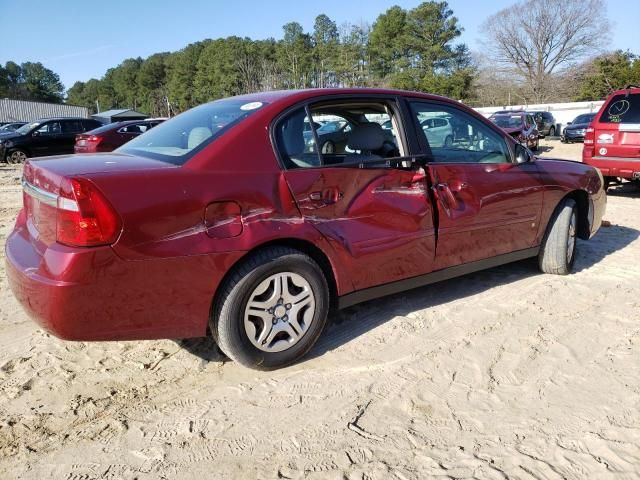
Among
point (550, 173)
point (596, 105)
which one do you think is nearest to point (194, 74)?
point (596, 105)

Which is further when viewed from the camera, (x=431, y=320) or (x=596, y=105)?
(x=596, y=105)

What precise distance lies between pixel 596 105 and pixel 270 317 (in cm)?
3568

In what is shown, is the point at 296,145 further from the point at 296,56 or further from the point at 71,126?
the point at 296,56

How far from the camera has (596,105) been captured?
32781mm

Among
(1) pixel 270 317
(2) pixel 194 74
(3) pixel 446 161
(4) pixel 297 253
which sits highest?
(2) pixel 194 74

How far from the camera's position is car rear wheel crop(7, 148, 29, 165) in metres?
17.2

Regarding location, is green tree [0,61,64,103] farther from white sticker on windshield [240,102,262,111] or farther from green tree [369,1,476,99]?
white sticker on windshield [240,102,262,111]

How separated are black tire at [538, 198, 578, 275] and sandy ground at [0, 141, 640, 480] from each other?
72cm

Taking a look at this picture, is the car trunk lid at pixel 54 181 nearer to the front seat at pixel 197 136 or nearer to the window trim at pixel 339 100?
the front seat at pixel 197 136

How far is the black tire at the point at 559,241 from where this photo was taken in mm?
4609

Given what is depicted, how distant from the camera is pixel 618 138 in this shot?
8.62m

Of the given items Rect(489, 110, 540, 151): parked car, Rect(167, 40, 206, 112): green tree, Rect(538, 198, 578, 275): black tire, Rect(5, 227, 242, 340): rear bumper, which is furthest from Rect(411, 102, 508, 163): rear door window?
Rect(167, 40, 206, 112): green tree

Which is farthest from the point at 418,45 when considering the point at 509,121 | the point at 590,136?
the point at 590,136

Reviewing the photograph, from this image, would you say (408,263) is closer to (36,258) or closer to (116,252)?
(116,252)
